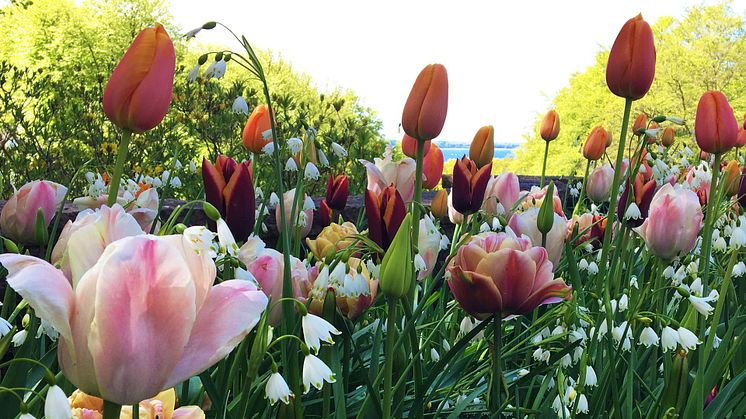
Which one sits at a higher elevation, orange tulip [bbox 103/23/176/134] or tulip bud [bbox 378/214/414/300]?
orange tulip [bbox 103/23/176/134]

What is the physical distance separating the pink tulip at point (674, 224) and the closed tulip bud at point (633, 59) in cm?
36

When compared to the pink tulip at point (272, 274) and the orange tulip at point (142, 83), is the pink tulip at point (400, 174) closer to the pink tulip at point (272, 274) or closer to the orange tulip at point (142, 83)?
the pink tulip at point (272, 274)

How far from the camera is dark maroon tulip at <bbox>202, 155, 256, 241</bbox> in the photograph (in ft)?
5.19

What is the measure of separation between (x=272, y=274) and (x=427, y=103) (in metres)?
0.50

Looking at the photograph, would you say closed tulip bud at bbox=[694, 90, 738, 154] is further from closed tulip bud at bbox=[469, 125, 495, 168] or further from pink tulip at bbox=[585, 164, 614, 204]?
pink tulip at bbox=[585, 164, 614, 204]

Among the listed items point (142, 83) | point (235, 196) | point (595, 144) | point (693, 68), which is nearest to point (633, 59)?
point (235, 196)

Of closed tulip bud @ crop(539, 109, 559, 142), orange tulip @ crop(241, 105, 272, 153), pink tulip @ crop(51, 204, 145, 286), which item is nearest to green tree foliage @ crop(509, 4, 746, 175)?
closed tulip bud @ crop(539, 109, 559, 142)

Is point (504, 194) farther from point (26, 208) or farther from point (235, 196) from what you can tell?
point (26, 208)

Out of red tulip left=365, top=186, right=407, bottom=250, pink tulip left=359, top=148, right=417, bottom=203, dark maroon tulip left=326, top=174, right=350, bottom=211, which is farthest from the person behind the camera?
dark maroon tulip left=326, top=174, right=350, bottom=211

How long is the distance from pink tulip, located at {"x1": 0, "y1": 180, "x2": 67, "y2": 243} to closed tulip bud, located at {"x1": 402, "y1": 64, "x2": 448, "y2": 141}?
3.18 feet

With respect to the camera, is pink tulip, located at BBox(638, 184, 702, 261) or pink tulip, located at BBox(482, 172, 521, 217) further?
pink tulip, located at BBox(482, 172, 521, 217)

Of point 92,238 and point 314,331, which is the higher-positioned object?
point 92,238

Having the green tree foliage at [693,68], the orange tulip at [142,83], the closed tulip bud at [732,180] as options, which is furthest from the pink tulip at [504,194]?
the green tree foliage at [693,68]

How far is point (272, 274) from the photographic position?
1.38 metres
